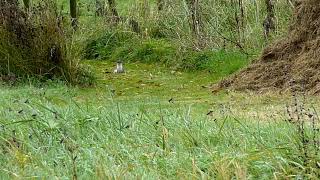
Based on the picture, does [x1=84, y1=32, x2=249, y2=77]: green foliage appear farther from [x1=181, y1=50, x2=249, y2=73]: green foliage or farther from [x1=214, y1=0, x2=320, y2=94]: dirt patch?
[x1=214, y1=0, x2=320, y2=94]: dirt patch

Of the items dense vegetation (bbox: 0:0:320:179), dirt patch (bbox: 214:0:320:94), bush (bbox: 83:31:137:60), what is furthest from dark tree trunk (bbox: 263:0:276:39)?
bush (bbox: 83:31:137:60)

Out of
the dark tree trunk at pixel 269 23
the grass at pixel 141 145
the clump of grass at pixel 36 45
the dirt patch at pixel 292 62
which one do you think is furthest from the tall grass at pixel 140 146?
the dark tree trunk at pixel 269 23

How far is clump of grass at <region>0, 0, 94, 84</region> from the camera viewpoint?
11164 mm

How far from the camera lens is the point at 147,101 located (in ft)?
29.8

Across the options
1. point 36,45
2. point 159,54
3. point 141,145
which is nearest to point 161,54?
point 159,54

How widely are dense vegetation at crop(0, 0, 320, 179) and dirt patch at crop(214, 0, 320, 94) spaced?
485 mm

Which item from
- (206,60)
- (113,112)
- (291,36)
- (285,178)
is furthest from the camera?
(206,60)

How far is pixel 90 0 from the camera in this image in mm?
22516

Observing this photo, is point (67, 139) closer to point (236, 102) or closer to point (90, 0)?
point (236, 102)

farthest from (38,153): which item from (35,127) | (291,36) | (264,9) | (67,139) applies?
(264,9)

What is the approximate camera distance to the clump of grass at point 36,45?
36.6ft

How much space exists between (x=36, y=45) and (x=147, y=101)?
2876mm

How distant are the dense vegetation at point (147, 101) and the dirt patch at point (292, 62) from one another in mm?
485

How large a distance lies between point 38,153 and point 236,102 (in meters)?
4.18
